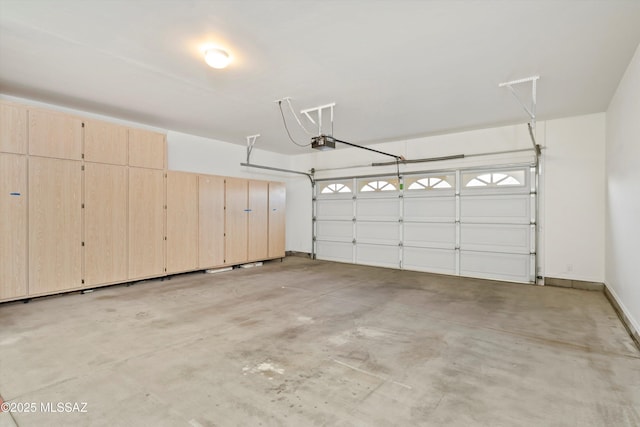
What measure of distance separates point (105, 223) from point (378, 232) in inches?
223

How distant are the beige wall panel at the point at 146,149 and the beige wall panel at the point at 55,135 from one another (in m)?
0.76

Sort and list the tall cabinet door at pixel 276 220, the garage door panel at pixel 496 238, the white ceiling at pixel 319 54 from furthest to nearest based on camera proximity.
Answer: the tall cabinet door at pixel 276 220
the garage door panel at pixel 496 238
the white ceiling at pixel 319 54

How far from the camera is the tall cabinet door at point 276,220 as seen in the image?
26.8 ft

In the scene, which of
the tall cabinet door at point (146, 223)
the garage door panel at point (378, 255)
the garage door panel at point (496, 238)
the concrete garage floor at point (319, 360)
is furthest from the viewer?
the garage door panel at point (378, 255)

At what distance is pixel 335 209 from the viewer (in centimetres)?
864

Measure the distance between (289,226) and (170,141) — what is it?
4171mm

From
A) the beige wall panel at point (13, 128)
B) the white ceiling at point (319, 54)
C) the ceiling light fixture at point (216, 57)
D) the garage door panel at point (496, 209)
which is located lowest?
the garage door panel at point (496, 209)

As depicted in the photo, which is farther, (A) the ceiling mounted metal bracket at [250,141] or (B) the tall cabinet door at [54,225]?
(A) the ceiling mounted metal bracket at [250,141]

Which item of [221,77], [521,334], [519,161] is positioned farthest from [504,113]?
[221,77]

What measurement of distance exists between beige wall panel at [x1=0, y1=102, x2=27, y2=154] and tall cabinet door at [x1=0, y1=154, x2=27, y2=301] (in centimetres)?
12

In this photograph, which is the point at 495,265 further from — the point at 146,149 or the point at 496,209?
the point at 146,149

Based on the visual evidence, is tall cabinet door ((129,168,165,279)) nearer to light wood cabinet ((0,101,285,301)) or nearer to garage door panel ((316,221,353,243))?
light wood cabinet ((0,101,285,301))

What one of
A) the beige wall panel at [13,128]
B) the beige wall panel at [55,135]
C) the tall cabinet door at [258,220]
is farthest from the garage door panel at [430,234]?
the beige wall panel at [13,128]

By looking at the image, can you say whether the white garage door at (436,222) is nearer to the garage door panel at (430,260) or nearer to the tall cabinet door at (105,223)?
the garage door panel at (430,260)
